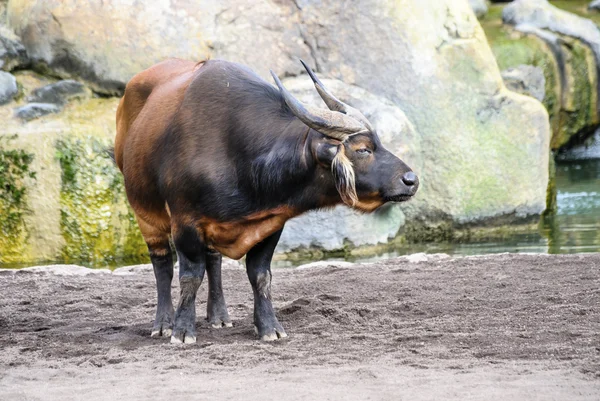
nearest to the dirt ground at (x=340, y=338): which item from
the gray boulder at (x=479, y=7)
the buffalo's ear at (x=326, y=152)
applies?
the buffalo's ear at (x=326, y=152)

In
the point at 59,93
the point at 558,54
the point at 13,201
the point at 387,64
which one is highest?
the point at 387,64

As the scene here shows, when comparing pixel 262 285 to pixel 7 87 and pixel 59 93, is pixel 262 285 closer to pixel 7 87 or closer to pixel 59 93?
pixel 59 93

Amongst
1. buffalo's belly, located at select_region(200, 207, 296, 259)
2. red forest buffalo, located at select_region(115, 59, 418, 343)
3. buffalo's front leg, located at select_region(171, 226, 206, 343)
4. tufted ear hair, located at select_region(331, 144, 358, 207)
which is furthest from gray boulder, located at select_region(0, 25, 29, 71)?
tufted ear hair, located at select_region(331, 144, 358, 207)

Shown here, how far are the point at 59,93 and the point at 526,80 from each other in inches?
324

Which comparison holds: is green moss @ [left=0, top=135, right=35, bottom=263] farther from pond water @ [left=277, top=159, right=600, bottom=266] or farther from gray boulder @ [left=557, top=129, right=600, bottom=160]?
gray boulder @ [left=557, top=129, right=600, bottom=160]

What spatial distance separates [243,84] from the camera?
6.14 m

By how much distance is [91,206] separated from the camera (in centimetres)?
1074

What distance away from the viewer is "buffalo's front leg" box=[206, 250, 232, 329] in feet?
21.4

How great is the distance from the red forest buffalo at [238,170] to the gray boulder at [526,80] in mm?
10418

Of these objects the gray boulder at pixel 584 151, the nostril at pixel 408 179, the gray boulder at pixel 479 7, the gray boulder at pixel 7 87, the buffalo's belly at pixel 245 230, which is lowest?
the gray boulder at pixel 584 151

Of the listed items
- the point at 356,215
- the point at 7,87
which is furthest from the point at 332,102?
the point at 7,87

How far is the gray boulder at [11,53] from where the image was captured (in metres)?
11.7

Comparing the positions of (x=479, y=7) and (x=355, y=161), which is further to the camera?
(x=479, y=7)

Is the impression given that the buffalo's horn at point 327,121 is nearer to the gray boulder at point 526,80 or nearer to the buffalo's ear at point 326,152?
the buffalo's ear at point 326,152
